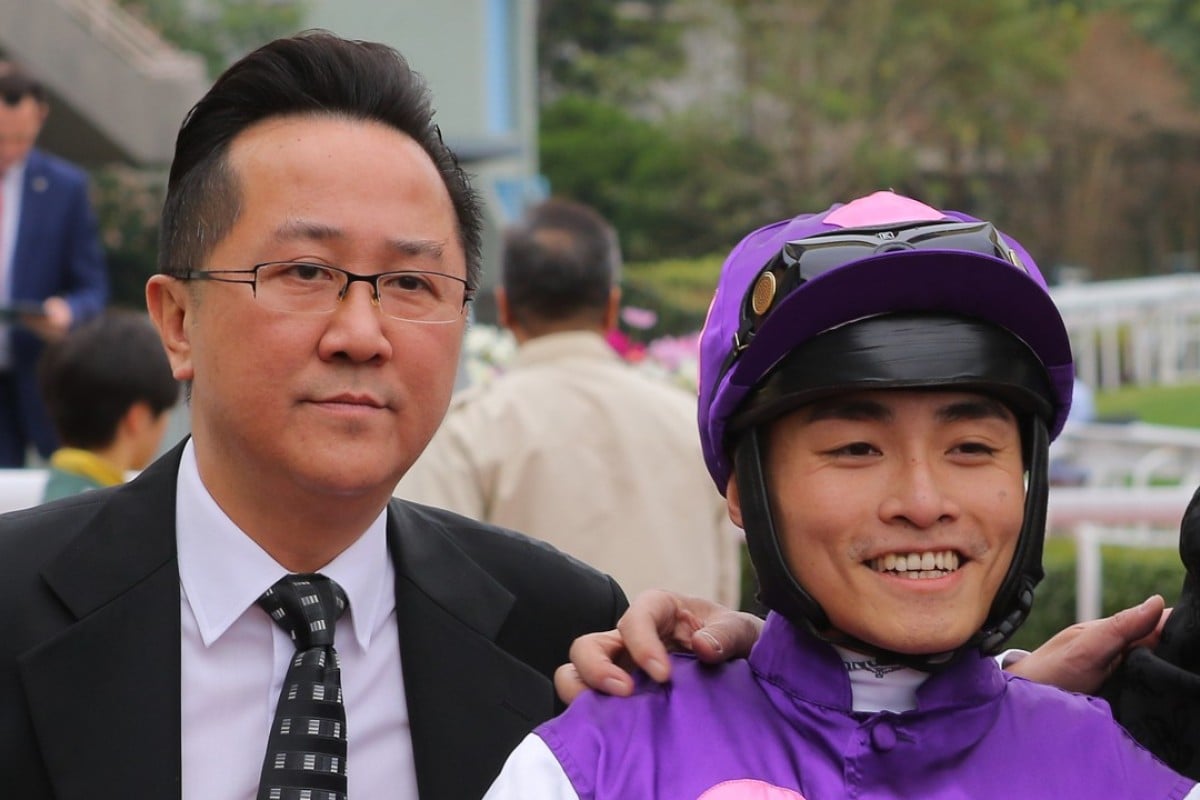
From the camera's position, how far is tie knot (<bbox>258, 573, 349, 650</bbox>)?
2.27 metres

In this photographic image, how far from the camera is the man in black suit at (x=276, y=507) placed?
7.14 ft

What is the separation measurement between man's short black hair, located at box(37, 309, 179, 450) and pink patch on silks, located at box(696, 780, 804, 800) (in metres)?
2.58

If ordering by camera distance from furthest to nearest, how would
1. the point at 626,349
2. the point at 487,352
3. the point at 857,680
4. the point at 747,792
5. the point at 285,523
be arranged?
1. the point at 487,352
2. the point at 626,349
3. the point at 285,523
4. the point at 857,680
5. the point at 747,792

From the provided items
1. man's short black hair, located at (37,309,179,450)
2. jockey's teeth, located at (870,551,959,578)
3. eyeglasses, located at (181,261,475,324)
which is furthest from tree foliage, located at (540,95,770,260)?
jockey's teeth, located at (870,551,959,578)

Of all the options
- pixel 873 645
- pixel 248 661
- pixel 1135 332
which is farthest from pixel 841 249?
pixel 1135 332

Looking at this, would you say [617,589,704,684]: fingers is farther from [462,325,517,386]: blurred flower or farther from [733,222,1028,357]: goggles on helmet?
[462,325,517,386]: blurred flower

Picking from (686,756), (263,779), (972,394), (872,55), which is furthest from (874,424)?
(872,55)

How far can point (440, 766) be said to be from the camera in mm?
2283

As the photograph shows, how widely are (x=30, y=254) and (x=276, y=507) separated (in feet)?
16.0

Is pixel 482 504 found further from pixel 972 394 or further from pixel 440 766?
pixel 972 394

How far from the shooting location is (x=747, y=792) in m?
1.89

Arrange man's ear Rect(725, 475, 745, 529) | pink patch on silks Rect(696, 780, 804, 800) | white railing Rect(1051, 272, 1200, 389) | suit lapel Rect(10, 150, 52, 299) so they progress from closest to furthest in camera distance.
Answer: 1. pink patch on silks Rect(696, 780, 804, 800)
2. man's ear Rect(725, 475, 745, 529)
3. suit lapel Rect(10, 150, 52, 299)
4. white railing Rect(1051, 272, 1200, 389)

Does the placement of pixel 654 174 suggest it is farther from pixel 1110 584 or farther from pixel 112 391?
pixel 112 391

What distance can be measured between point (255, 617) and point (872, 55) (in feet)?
87.5
